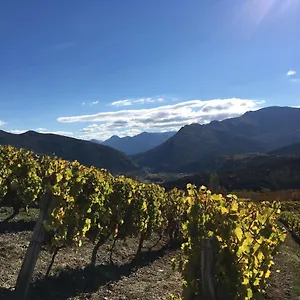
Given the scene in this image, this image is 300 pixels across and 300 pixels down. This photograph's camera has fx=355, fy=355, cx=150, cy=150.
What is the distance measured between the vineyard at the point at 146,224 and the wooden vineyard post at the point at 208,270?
2 cm

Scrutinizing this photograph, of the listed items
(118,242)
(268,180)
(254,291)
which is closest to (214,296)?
(254,291)

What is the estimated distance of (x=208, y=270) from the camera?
678cm

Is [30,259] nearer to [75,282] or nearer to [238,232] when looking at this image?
[75,282]

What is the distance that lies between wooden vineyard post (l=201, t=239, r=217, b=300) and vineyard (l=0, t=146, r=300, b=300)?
2cm

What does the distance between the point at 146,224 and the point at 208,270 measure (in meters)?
10.8

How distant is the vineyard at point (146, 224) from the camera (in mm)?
6910

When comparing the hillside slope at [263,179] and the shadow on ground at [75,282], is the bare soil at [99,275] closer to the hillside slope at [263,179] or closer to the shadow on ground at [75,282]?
the shadow on ground at [75,282]

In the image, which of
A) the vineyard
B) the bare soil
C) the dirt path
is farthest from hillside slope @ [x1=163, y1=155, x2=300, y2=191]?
the dirt path

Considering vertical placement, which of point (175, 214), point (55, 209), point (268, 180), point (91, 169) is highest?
point (91, 169)

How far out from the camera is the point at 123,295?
12594 millimetres

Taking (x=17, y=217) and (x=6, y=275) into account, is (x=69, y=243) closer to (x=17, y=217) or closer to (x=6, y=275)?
(x=6, y=275)

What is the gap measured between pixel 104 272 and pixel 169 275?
10.7ft

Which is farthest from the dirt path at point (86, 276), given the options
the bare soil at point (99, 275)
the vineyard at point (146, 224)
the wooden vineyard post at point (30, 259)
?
the wooden vineyard post at point (30, 259)

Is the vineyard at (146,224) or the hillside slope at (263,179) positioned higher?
the vineyard at (146,224)
